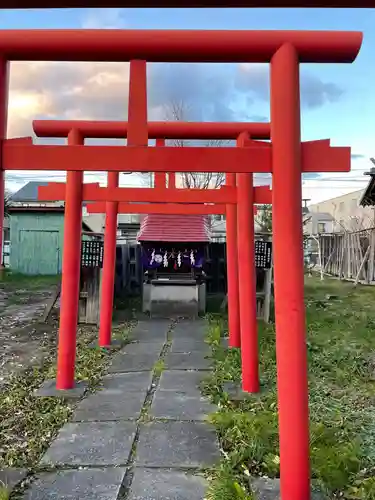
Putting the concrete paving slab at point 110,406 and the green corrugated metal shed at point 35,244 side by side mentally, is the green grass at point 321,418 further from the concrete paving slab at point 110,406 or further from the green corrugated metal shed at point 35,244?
the green corrugated metal shed at point 35,244

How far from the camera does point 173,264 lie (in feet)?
34.0

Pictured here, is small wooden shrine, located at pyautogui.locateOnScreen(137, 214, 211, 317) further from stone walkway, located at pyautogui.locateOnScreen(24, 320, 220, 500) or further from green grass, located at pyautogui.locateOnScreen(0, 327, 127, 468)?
stone walkway, located at pyautogui.locateOnScreen(24, 320, 220, 500)

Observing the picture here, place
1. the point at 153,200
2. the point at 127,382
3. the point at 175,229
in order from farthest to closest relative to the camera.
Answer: the point at 175,229 < the point at 153,200 < the point at 127,382

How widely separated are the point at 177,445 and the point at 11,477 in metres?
1.20

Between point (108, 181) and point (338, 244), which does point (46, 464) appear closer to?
point (108, 181)

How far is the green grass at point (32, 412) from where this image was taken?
11.4ft

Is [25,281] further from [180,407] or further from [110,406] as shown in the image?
[180,407]

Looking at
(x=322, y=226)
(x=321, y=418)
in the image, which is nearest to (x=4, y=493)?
(x=321, y=418)

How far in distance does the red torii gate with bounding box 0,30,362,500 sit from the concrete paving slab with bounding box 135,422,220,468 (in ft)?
2.58

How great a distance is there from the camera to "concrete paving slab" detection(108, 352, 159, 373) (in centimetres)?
598

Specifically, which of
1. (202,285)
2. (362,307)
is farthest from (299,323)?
(362,307)

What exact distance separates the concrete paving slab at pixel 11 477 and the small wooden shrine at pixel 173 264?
22.9 ft

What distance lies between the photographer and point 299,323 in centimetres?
278
